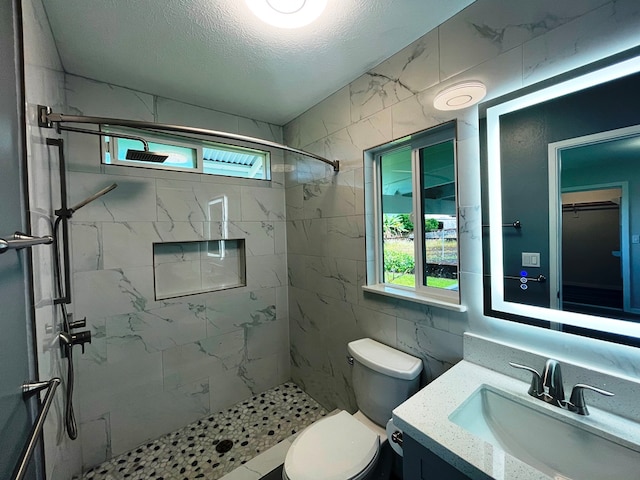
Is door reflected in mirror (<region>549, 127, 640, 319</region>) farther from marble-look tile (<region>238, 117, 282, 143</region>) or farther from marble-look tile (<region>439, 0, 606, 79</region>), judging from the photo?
marble-look tile (<region>238, 117, 282, 143</region>)

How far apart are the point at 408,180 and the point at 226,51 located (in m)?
1.31

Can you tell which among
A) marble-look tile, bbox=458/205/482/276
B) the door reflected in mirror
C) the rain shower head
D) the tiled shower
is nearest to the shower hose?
the tiled shower

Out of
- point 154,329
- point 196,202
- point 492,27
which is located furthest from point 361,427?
point 492,27

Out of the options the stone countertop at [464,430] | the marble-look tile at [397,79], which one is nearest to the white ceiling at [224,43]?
the marble-look tile at [397,79]

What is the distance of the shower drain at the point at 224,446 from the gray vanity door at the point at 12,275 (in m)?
1.23

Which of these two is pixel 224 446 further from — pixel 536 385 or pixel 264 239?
pixel 536 385

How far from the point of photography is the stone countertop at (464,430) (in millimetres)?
718

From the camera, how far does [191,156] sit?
212 cm

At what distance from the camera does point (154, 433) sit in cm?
191

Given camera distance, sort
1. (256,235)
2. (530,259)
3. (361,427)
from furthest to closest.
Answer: (256,235) < (361,427) < (530,259)

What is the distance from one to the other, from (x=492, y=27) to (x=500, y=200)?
758 mm

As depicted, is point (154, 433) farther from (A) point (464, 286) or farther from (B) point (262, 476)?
(A) point (464, 286)

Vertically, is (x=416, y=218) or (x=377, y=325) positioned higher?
(x=416, y=218)

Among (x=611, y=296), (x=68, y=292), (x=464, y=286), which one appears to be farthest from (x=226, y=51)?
(x=611, y=296)
